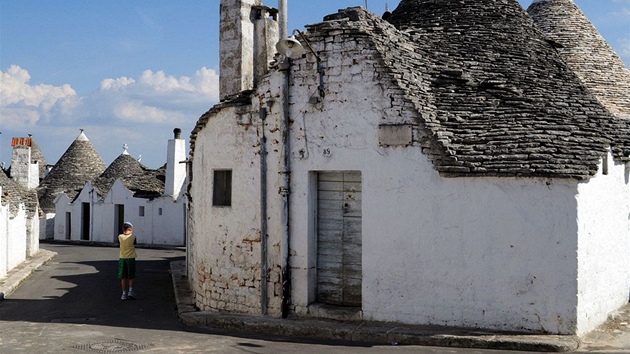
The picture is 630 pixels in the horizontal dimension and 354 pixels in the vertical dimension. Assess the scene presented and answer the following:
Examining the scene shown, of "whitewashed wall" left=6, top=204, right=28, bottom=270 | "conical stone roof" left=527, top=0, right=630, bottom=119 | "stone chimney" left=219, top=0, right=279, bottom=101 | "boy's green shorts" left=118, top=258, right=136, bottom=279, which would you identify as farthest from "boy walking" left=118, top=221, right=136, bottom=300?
"conical stone roof" left=527, top=0, right=630, bottom=119

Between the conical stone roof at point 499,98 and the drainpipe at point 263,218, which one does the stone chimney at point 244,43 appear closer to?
the drainpipe at point 263,218

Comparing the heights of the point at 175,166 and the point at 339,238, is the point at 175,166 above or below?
above

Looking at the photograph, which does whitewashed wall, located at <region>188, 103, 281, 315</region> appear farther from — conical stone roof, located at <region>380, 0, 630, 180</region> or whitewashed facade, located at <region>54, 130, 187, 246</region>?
whitewashed facade, located at <region>54, 130, 187, 246</region>

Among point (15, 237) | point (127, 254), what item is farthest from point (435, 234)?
point (15, 237)

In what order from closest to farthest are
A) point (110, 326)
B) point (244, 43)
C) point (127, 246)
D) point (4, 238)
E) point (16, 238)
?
point (110, 326) < point (244, 43) < point (127, 246) < point (4, 238) < point (16, 238)

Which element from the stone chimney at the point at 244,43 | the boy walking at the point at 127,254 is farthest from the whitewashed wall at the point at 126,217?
the stone chimney at the point at 244,43

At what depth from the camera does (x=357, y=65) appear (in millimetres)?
10336

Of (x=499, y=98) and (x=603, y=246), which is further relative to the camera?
(x=499, y=98)

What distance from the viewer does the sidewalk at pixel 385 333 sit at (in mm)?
8672

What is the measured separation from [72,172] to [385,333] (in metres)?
37.8

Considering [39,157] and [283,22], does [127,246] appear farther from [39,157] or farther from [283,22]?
[39,157]

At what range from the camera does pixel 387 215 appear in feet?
33.1

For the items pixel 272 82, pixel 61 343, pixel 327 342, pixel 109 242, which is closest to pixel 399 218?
pixel 327 342

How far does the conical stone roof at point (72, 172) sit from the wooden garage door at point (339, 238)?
33.5 metres
